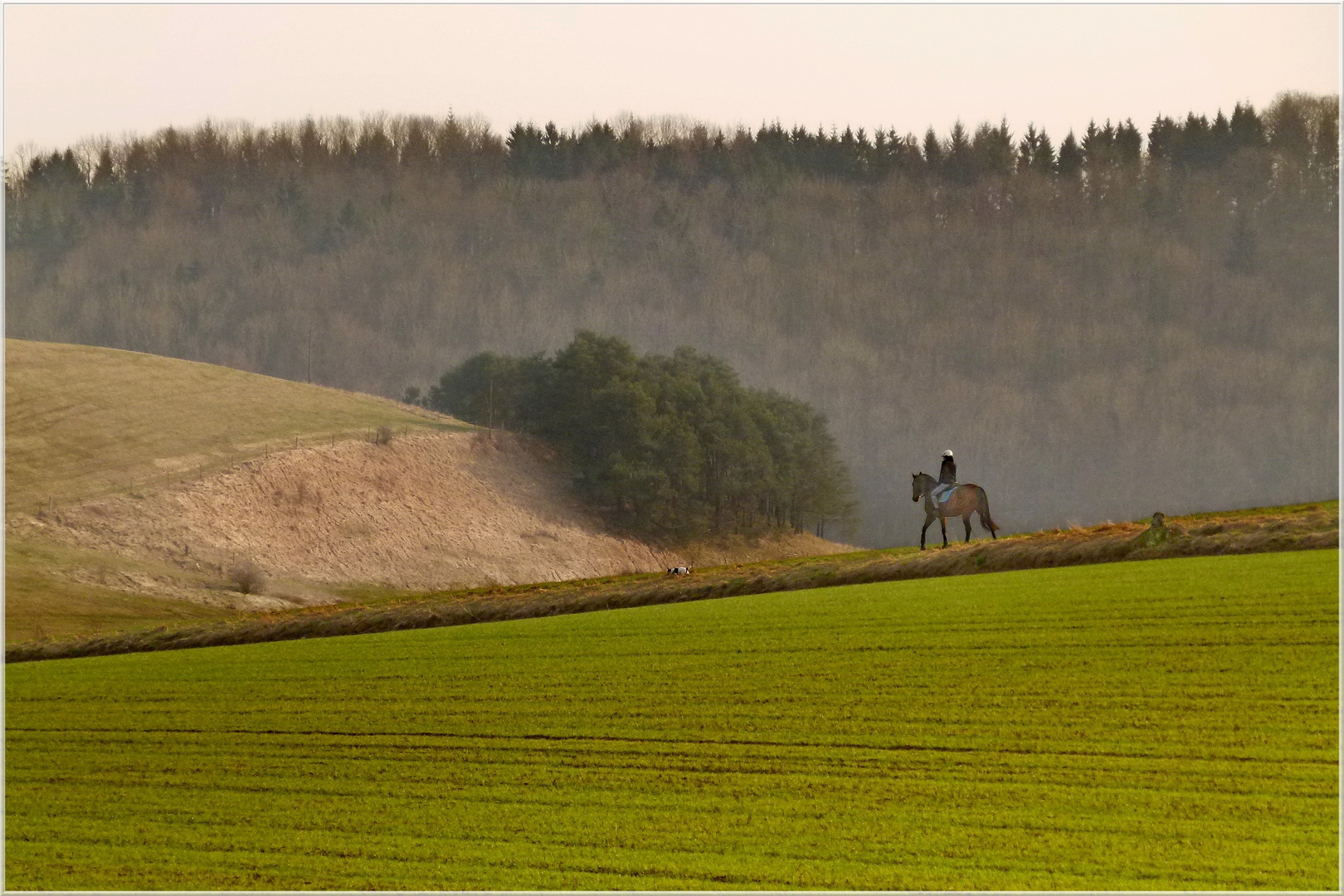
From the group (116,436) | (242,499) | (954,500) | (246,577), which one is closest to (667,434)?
(242,499)

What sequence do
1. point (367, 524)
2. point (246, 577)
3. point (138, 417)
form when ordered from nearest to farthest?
1. point (246, 577)
2. point (367, 524)
3. point (138, 417)

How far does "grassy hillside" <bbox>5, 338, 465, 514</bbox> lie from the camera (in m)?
50.6

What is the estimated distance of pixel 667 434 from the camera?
5738 cm

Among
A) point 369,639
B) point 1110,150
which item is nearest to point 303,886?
point 369,639

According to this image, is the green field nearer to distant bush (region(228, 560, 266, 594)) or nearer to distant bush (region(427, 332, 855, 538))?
distant bush (region(228, 560, 266, 594))

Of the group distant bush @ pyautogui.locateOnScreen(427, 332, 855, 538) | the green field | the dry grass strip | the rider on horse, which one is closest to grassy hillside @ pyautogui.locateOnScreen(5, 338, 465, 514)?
distant bush @ pyautogui.locateOnScreen(427, 332, 855, 538)

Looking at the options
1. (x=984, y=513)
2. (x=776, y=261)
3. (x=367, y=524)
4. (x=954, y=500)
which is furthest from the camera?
(x=776, y=261)

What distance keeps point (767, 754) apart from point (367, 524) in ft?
138

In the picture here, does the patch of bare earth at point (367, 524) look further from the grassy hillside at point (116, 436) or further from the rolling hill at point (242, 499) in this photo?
the grassy hillside at point (116, 436)

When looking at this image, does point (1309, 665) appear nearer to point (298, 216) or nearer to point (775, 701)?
point (775, 701)

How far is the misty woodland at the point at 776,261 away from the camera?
93.9 meters

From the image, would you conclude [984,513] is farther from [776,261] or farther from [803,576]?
[776,261]

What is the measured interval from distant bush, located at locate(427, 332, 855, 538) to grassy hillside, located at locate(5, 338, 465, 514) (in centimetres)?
469

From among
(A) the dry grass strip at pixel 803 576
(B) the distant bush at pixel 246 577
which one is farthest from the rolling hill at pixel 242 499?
(A) the dry grass strip at pixel 803 576
